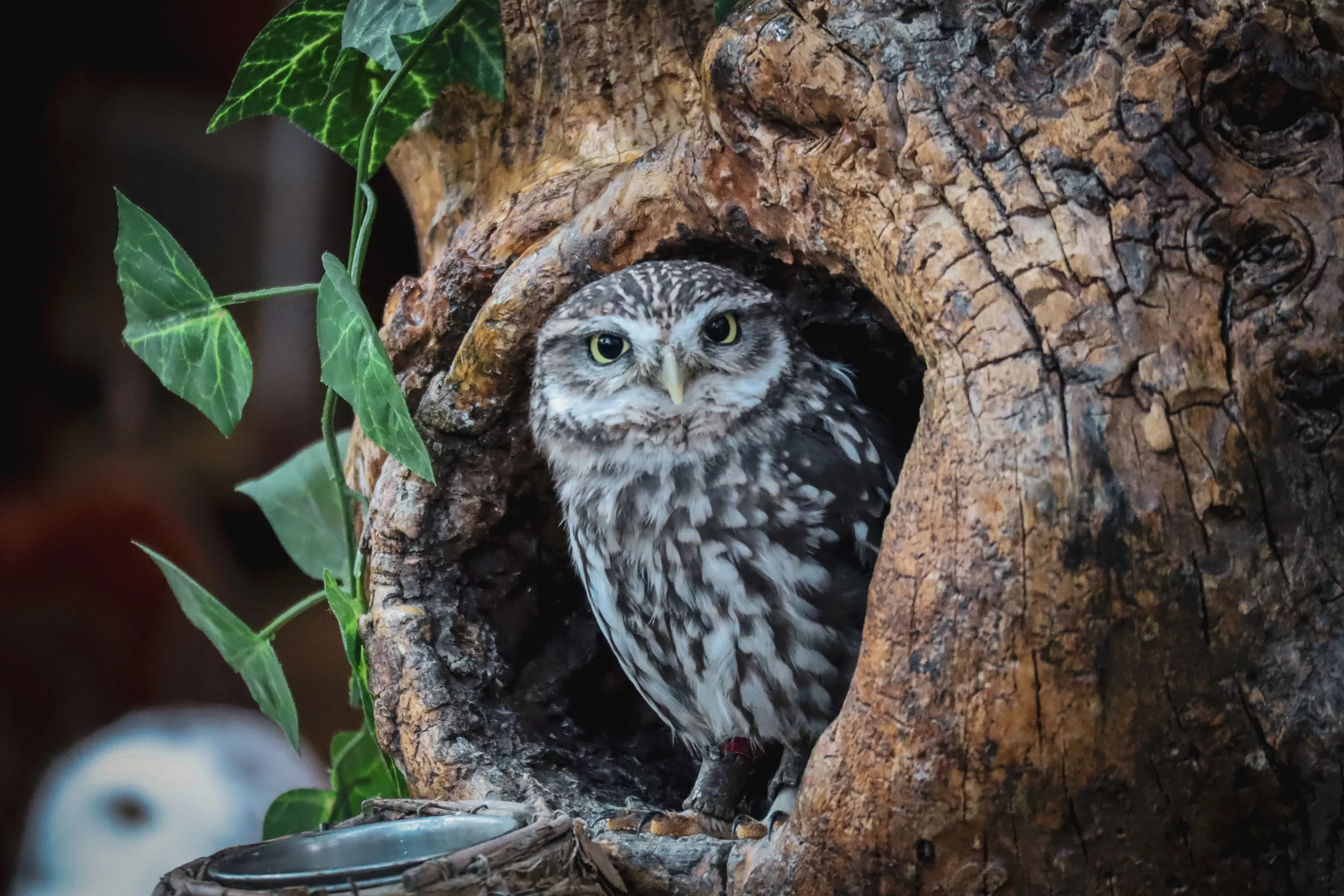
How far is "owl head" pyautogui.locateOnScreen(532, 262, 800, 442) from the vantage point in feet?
5.90

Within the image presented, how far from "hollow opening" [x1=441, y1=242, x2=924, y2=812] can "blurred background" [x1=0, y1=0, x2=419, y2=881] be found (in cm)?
135

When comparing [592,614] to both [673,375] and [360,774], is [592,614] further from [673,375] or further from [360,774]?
[673,375]

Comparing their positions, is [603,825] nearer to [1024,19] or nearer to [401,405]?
[401,405]

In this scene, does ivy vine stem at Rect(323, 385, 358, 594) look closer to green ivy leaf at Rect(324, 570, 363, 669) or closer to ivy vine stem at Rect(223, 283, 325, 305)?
green ivy leaf at Rect(324, 570, 363, 669)

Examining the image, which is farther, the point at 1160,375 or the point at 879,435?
the point at 879,435

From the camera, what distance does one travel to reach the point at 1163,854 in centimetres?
118

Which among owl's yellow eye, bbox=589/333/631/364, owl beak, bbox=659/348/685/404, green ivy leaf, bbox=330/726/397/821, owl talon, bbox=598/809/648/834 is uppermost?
owl's yellow eye, bbox=589/333/631/364

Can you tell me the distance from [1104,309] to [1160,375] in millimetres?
99

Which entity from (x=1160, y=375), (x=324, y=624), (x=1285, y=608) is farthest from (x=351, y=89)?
(x=324, y=624)

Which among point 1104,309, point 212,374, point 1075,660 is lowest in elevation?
point 1075,660

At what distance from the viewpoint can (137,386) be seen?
11.1ft

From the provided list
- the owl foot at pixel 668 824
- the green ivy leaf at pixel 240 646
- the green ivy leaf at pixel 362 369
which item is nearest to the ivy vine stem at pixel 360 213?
the green ivy leaf at pixel 362 369

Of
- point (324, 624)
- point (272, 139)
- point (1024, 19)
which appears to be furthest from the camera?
point (324, 624)

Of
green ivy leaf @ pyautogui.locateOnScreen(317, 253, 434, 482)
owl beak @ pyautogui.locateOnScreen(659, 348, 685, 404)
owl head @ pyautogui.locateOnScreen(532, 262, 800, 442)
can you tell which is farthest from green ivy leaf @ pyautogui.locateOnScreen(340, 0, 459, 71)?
owl beak @ pyautogui.locateOnScreen(659, 348, 685, 404)
